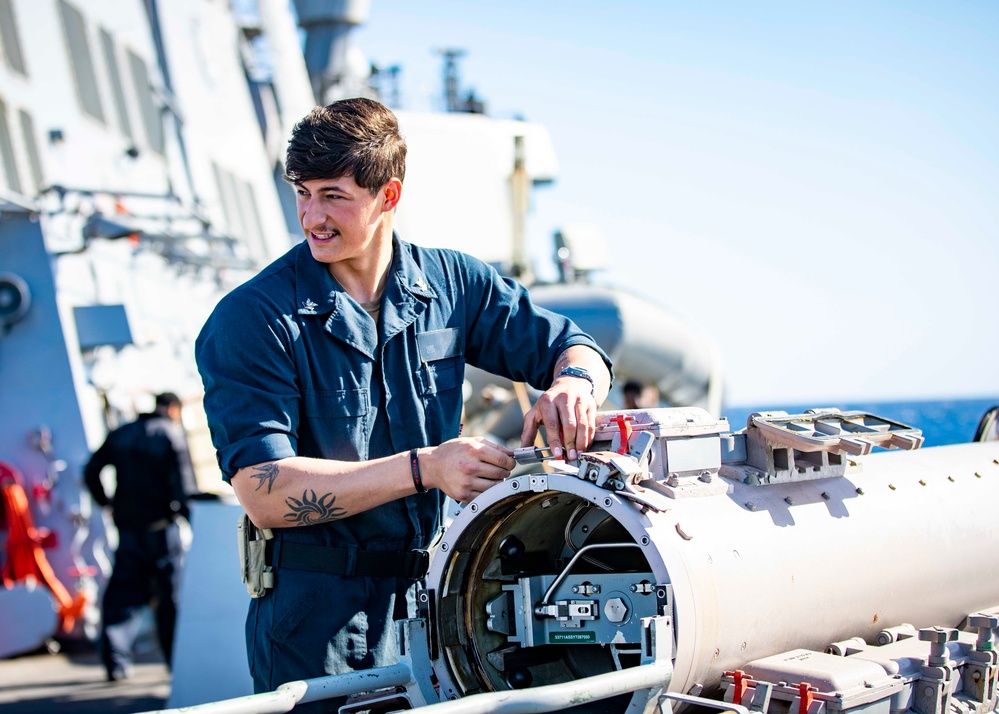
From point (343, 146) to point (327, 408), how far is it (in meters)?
0.59

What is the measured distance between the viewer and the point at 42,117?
894cm

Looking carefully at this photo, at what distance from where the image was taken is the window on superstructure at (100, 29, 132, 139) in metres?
10.3

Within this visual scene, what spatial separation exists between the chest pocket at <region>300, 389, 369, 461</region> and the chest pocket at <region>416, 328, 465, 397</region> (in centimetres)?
19

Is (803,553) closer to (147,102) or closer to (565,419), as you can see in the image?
(565,419)

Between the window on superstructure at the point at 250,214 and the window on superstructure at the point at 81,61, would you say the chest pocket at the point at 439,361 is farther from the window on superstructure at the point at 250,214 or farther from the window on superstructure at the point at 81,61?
the window on superstructure at the point at 250,214


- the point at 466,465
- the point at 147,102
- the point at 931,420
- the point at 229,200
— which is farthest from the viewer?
the point at 931,420

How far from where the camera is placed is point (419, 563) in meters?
2.69

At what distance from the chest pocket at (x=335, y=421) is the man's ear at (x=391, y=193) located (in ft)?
1.47

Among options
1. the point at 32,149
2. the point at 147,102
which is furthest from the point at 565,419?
the point at 147,102

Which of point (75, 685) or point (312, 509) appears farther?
point (75, 685)

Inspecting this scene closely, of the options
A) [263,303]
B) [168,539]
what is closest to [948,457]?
[263,303]

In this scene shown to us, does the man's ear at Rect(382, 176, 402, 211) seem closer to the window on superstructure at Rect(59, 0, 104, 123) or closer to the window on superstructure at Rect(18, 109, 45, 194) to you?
the window on superstructure at Rect(18, 109, 45, 194)

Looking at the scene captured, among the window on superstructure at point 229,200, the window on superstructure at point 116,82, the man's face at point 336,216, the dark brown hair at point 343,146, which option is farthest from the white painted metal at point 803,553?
the window on superstructure at point 229,200

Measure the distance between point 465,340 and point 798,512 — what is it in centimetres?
93
